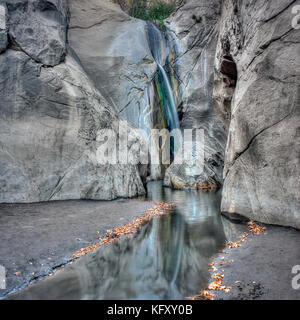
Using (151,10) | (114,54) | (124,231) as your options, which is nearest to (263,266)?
(124,231)

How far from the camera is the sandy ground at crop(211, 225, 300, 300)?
10.9ft

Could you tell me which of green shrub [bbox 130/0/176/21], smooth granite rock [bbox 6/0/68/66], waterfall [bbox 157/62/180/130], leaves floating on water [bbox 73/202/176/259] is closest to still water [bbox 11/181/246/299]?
leaves floating on water [bbox 73/202/176/259]

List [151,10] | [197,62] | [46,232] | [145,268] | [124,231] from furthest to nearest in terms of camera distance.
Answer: [151,10], [197,62], [124,231], [46,232], [145,268]

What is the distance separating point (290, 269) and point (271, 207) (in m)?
3.02

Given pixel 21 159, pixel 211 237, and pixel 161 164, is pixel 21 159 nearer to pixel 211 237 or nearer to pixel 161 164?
pixel 211 237

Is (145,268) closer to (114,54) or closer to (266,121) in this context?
(266,121)

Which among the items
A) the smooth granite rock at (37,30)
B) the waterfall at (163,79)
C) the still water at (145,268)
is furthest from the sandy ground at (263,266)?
the waterfall at (163,79)

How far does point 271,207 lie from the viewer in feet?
21.7

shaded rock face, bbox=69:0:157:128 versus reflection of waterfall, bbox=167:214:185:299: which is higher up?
shaded rock face, bbox=69:0:157:128

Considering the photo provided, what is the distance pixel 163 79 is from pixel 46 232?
25.4m

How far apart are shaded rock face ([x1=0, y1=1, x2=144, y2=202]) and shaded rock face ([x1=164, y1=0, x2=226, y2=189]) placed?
14723 mm

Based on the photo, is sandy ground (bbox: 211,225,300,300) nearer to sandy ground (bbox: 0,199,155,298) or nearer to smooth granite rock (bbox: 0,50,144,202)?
sandy ground (bbox: 0,199,155,298)

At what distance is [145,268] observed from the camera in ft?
15.2

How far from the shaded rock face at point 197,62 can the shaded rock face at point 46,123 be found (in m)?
14.7
